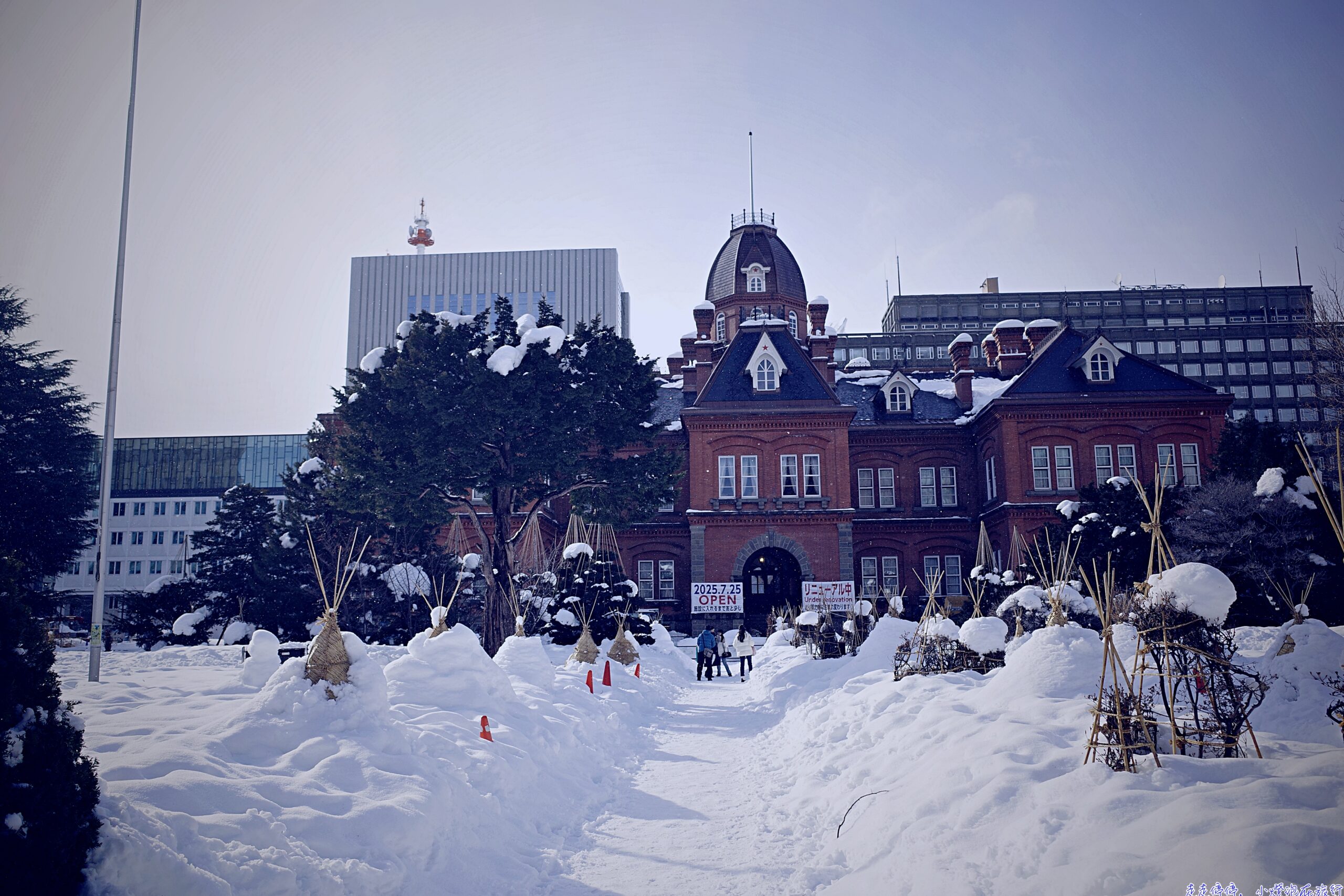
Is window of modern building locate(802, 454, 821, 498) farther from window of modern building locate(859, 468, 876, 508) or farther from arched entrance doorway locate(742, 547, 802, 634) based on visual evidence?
window of modern building locate(859, 468, 876, 508)

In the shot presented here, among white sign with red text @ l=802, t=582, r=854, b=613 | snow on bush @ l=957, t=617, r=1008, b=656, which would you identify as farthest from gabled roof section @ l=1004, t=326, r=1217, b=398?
snow on bush @ l=957, t=617, r=1008, b=656

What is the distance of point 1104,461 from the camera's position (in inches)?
1570

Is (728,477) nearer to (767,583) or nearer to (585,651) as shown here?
→ (767,583)

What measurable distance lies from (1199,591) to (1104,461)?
117 ft

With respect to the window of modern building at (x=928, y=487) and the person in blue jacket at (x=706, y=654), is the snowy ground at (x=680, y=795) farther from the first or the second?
the window of modern building at (x=928, y=487)

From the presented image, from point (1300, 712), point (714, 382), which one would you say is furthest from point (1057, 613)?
point (714, 382)

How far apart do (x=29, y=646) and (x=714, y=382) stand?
122 ft

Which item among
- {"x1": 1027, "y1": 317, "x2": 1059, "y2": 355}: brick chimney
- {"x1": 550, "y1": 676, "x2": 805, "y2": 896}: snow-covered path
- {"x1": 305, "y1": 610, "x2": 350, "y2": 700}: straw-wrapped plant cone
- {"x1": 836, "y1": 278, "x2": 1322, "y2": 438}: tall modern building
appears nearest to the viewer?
{"x1": 550, "y1": 676, "x2": 805, "y2": 896}: snow-covered path

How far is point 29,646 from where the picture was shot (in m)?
5.10

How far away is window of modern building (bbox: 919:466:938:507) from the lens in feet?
146

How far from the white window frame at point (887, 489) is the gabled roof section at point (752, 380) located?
6.01 metres

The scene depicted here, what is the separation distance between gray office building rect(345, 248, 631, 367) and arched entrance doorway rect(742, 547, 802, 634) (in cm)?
5907

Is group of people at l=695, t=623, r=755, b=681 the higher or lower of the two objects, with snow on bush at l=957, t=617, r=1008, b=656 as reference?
lower

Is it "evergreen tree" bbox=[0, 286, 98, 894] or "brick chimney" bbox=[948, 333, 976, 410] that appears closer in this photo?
"evergreen tree" bbox=[0, 286, 98, 894]
